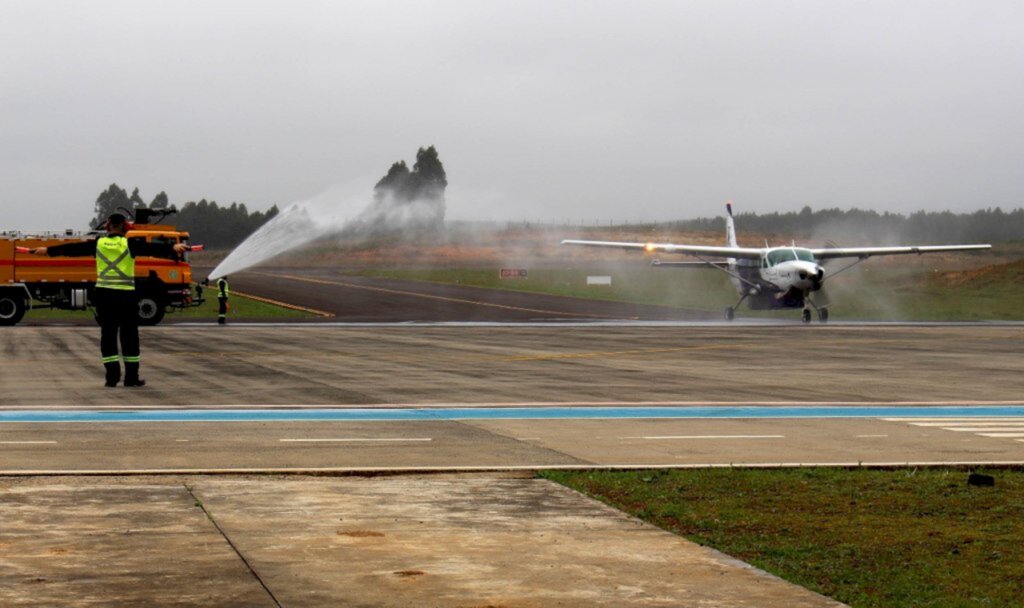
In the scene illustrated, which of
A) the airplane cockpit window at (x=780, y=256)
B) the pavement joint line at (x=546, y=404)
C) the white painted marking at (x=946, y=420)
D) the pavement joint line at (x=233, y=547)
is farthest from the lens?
the airplane cockpit window at (x=780, y=256)

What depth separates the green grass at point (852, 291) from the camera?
64.6 meters

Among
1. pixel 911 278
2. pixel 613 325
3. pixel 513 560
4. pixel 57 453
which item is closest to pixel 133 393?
pixel 57 453

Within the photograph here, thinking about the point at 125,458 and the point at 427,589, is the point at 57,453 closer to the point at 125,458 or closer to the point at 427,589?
the point at 125,458

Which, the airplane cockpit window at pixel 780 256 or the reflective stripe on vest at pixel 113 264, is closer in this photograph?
the reflective stripe on vest at pixel 113 264

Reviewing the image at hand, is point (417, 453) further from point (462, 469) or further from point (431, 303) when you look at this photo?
point (431, 303)

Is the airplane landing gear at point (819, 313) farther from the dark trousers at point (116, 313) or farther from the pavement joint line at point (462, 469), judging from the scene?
the pavement joint line at point (462, 469)

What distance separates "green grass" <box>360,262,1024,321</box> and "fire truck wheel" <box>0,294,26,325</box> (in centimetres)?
2852

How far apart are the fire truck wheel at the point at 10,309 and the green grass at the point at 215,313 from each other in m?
5.89

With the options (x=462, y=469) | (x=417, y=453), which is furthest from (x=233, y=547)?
(x=417, y=453)

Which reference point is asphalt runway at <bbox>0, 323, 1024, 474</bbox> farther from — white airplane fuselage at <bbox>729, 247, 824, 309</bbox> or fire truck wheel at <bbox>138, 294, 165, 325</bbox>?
white airplane fuselage at <bbox>729, 247, 824, 309</bbox>

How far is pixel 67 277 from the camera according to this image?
4406 cm

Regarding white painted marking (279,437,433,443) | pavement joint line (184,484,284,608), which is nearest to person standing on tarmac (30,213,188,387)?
white painted marking (279,437,433,443)

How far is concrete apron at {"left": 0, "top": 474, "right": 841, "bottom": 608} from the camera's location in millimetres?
6816

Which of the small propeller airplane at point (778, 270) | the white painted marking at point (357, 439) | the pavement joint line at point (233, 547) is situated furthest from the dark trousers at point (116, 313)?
the small propeller airplane at point (778, 270)
